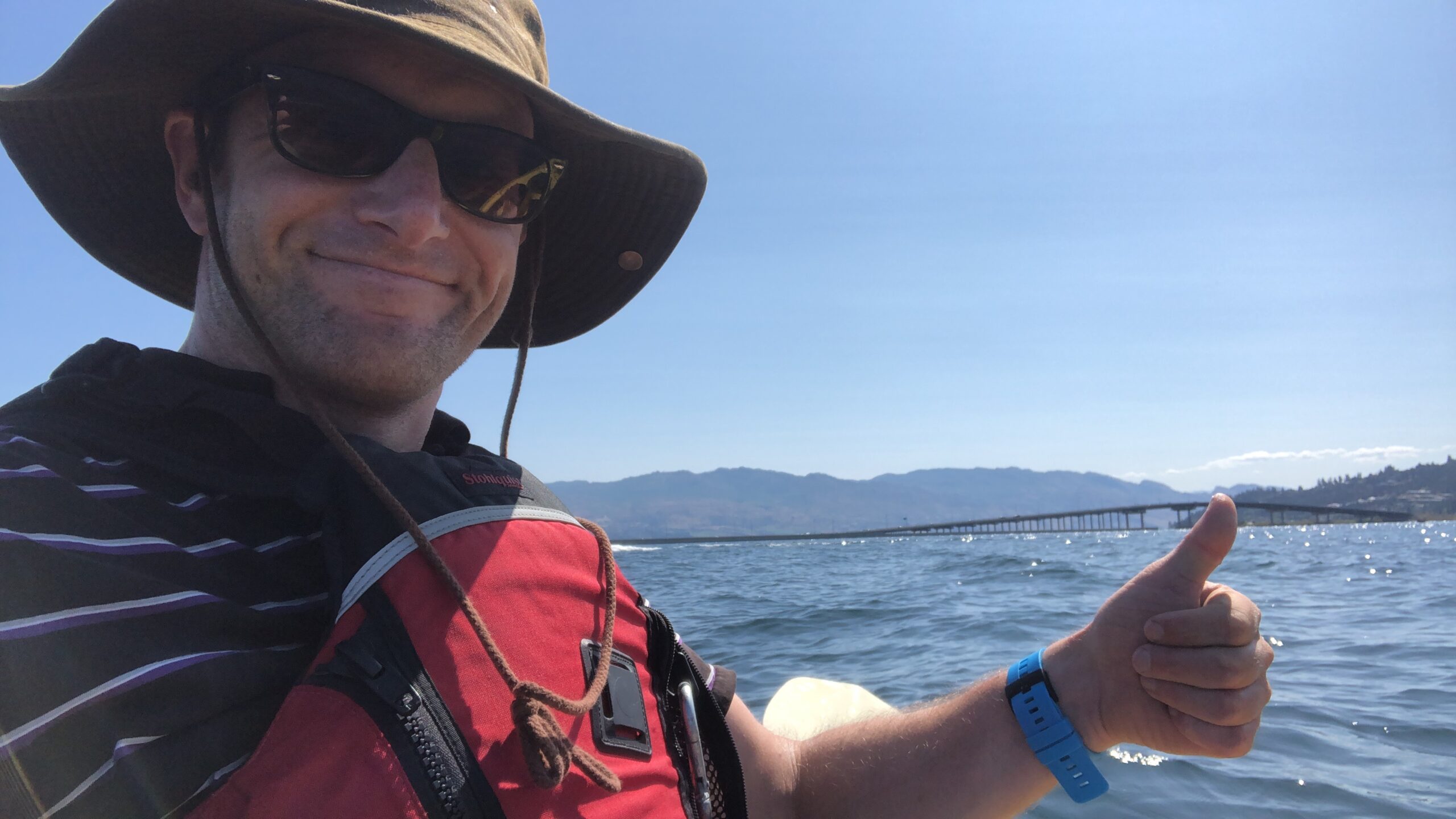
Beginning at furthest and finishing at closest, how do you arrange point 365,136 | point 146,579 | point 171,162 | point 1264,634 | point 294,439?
point 1264,634, point 171,162, point 365,136, point 294,439, point 146,579

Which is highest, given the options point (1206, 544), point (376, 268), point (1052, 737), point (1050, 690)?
point (376, 268)

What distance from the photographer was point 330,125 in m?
1.39

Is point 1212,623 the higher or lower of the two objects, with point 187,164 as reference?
lower

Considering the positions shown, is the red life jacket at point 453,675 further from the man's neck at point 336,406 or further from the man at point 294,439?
the man's neck at point 336,406

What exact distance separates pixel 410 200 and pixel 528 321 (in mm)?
492

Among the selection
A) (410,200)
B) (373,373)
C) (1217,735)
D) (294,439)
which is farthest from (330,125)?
(1217,735)

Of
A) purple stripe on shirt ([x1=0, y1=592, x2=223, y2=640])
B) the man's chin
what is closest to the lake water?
the man's chin

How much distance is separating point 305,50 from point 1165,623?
2047mm

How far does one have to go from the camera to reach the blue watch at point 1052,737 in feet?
5.84

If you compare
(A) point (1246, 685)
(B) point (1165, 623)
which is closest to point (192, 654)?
(B) point (1165, 623)

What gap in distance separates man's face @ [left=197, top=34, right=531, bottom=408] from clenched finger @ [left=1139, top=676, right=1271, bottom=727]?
167cm

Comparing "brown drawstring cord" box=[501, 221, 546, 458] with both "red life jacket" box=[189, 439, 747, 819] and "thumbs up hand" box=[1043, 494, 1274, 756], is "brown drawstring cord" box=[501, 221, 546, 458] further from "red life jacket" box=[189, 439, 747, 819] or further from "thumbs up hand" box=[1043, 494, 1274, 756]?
"thumbs up hand" box=[1043, 494, 1274, 756]

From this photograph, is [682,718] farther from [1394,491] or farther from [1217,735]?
[1394,491]

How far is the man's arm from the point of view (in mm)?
1577
